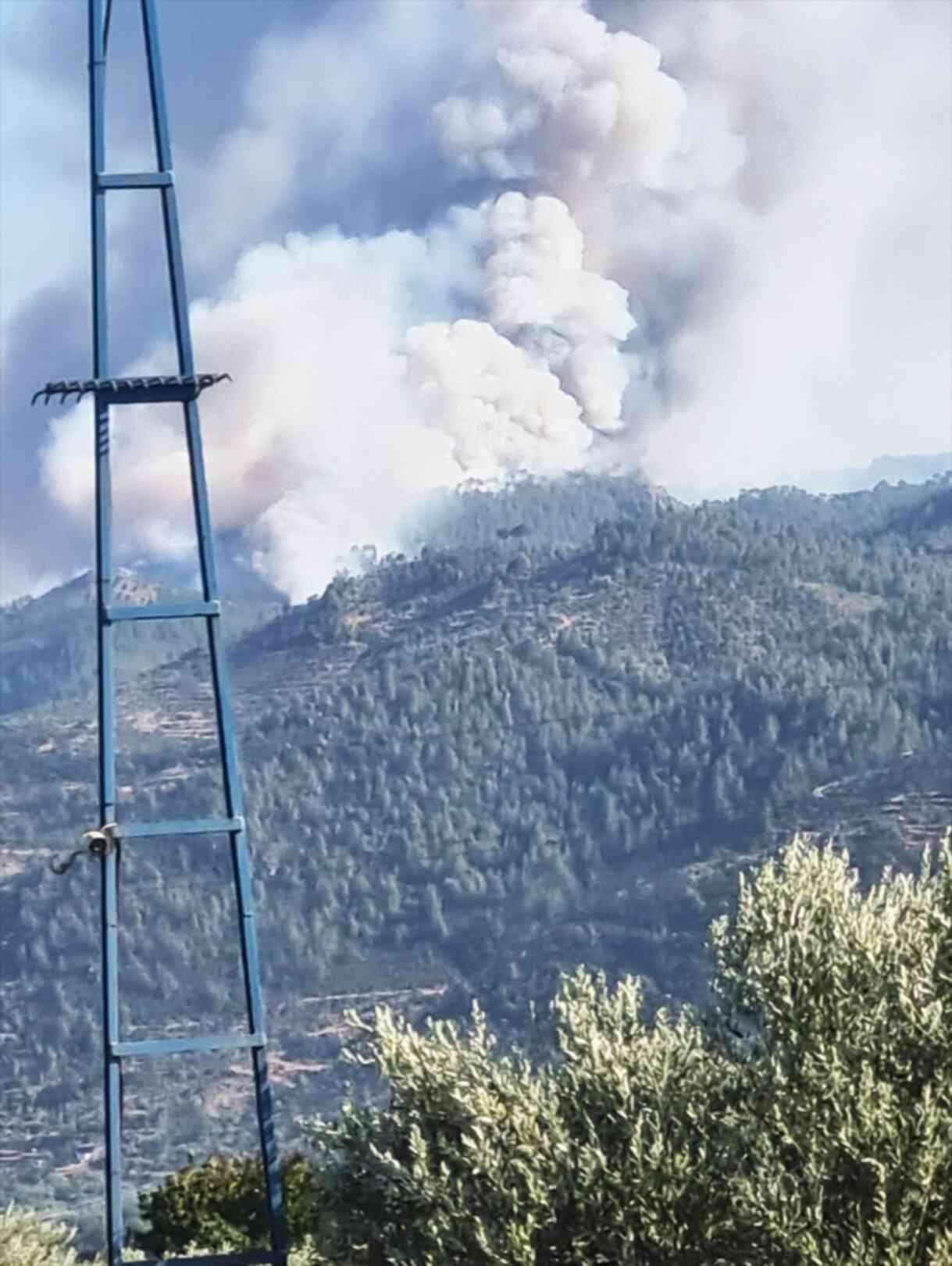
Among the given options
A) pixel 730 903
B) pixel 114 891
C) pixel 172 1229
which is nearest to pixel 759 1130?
pixel 730 903

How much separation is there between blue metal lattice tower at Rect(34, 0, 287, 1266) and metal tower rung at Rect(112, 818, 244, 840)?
0.02 metres

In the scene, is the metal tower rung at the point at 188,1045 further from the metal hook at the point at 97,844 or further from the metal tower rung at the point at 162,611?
the metal tower rung at the point at 162,611

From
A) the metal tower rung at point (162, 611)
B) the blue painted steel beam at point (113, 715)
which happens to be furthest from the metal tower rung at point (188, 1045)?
the metal tower rung at point (162, 611)

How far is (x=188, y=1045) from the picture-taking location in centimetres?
2067

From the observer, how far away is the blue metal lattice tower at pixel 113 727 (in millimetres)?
20750

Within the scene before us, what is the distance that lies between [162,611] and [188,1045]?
3147mm

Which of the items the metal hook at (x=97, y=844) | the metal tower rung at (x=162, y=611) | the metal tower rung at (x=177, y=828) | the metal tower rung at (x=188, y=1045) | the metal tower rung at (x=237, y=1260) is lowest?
the metal tower rung at (x=237, y=1260)

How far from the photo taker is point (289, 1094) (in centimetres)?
18312

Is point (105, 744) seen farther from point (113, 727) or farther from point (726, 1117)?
point (726, 1117)

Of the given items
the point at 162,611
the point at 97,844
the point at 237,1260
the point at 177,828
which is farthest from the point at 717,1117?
the point at 162,611

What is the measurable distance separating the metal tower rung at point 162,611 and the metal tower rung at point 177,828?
1502 millimetres

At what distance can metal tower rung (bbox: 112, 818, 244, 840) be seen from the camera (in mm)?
20672

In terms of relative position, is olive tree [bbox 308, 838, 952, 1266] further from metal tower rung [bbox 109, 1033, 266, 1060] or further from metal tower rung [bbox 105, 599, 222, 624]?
metal tower rung [bbox 105, 599, 222, 624]

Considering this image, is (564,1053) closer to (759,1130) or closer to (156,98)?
(759,1130)
